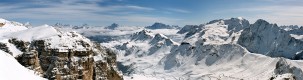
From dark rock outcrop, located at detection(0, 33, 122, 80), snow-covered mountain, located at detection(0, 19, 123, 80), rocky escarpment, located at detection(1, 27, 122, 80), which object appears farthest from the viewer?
rocky escarpment, located at detection(1, 27, 122, 80)

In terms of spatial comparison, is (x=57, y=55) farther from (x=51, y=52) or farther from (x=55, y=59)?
(x=51, y=52)

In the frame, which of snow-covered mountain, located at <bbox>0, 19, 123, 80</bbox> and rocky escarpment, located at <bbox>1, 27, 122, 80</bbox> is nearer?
snow-covered mountain, located at <bbox>0, 19, 123, 80</bbox>

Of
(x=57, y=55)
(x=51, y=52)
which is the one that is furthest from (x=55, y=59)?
(x=51, y=52)

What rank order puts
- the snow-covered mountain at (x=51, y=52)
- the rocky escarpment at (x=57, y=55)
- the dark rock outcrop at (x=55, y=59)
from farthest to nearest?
1. the rocky escarpment at (x=57, y=55)
2. the snow-covered mountain at (x=51, y=52)
3. the dark rock outcrop at (x=55, y=59)

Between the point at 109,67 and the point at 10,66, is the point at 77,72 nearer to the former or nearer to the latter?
the point at 109,67

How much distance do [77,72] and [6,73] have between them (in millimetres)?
65355

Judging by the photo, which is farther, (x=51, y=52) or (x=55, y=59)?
(x=51, y=52)

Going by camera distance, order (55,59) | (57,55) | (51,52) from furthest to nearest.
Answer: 1. (51,52)
2. (57,55)
3. (55,59)

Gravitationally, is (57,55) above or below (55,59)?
above

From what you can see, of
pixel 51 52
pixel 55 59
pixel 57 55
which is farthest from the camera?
pixel 51 52

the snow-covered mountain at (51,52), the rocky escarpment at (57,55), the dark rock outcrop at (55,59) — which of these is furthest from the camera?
the rocky escarpment at (57,55)

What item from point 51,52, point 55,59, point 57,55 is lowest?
point 55,59

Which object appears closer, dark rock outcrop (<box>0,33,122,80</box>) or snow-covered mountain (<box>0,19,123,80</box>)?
dark rock outcrop (<box>0,33,122,80</box>)

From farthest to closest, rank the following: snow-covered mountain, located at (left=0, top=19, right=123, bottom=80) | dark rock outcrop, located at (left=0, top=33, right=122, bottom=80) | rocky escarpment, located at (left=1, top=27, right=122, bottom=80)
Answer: rocky escarpment, located at (left=1, top=27, right=122, bottom=80) → snow-covered mountain, located at (left=0, top=19, right=123, bottom=80) → dark rock outcrop, located at (left=0, top=33, right=122, bottom=80)
